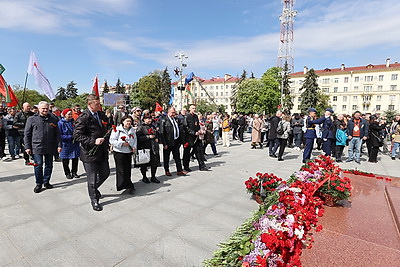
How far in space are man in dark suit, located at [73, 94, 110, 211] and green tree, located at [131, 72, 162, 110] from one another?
167 feet

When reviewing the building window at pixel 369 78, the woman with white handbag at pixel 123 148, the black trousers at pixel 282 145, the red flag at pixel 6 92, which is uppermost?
the building window at pixel 369 78

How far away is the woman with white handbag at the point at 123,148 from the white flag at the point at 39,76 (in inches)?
207

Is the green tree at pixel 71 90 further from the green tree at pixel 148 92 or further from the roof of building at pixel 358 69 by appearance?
the roof of building at pixel 358 69

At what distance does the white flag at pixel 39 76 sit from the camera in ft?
27.3

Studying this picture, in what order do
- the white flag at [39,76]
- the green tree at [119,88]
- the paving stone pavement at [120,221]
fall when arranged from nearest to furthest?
the paving stone pavement at [120,221] < the white flag at [39,76] < the green tree at [119,88]

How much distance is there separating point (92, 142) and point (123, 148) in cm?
71

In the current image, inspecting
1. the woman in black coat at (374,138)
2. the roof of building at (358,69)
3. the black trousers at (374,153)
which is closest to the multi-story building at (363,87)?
the roof of building at (358,69)

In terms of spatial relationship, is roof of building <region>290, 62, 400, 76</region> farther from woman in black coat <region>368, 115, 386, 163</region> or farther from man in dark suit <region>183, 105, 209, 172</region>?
man in dark suit <region>183, 105, 209, 172</region>

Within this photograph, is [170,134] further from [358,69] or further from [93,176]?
[358,69]

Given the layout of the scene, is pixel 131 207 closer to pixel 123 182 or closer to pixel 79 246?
pixel 123 182

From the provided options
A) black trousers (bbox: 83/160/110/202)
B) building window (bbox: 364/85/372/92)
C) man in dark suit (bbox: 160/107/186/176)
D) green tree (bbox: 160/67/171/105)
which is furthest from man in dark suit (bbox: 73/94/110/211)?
building window (bbox: 364/85/372/92)

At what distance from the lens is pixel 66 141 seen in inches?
229

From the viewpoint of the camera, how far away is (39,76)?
8.43 m

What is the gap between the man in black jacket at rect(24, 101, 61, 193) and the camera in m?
4.76
